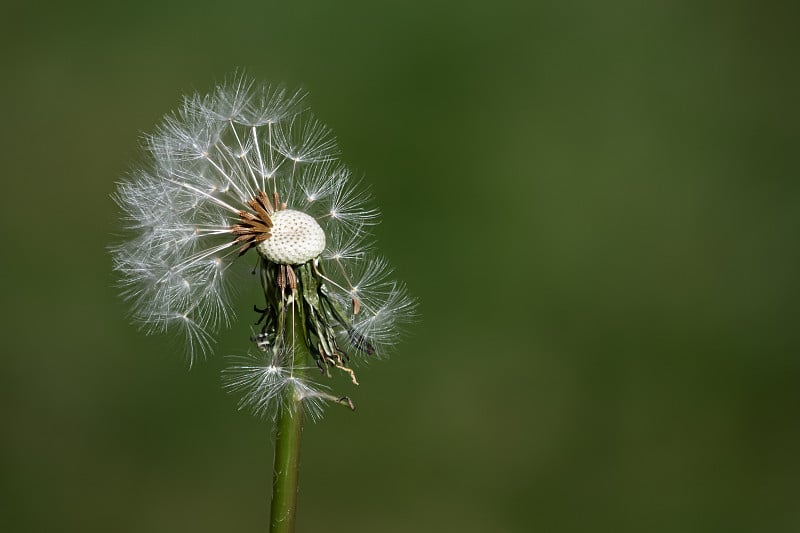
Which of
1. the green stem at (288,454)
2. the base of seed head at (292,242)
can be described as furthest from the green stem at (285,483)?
the base of seed head at (292,242)

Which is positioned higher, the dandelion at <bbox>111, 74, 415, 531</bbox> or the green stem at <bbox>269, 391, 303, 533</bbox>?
the dandelion at <bbox>111, 74, 415, 531</bbox>

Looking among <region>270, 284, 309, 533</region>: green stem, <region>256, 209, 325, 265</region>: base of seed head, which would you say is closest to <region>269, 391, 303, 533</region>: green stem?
<region>270, 284, 309, 533</region>: green stem

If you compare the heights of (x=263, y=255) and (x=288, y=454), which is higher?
(x=263, y=255)

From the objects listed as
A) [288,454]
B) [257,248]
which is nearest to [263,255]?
[257,248]

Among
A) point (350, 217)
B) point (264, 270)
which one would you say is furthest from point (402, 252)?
point (264, 270)

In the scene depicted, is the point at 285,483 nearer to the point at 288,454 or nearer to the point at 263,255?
the point at 288,454

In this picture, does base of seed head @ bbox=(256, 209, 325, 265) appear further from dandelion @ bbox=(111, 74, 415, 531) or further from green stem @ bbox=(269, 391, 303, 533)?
green stem @ bbox=(269, 391, 303, 533)

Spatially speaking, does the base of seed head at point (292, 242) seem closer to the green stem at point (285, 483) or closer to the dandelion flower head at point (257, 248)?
the dandelion flower head at point (257, 248)
